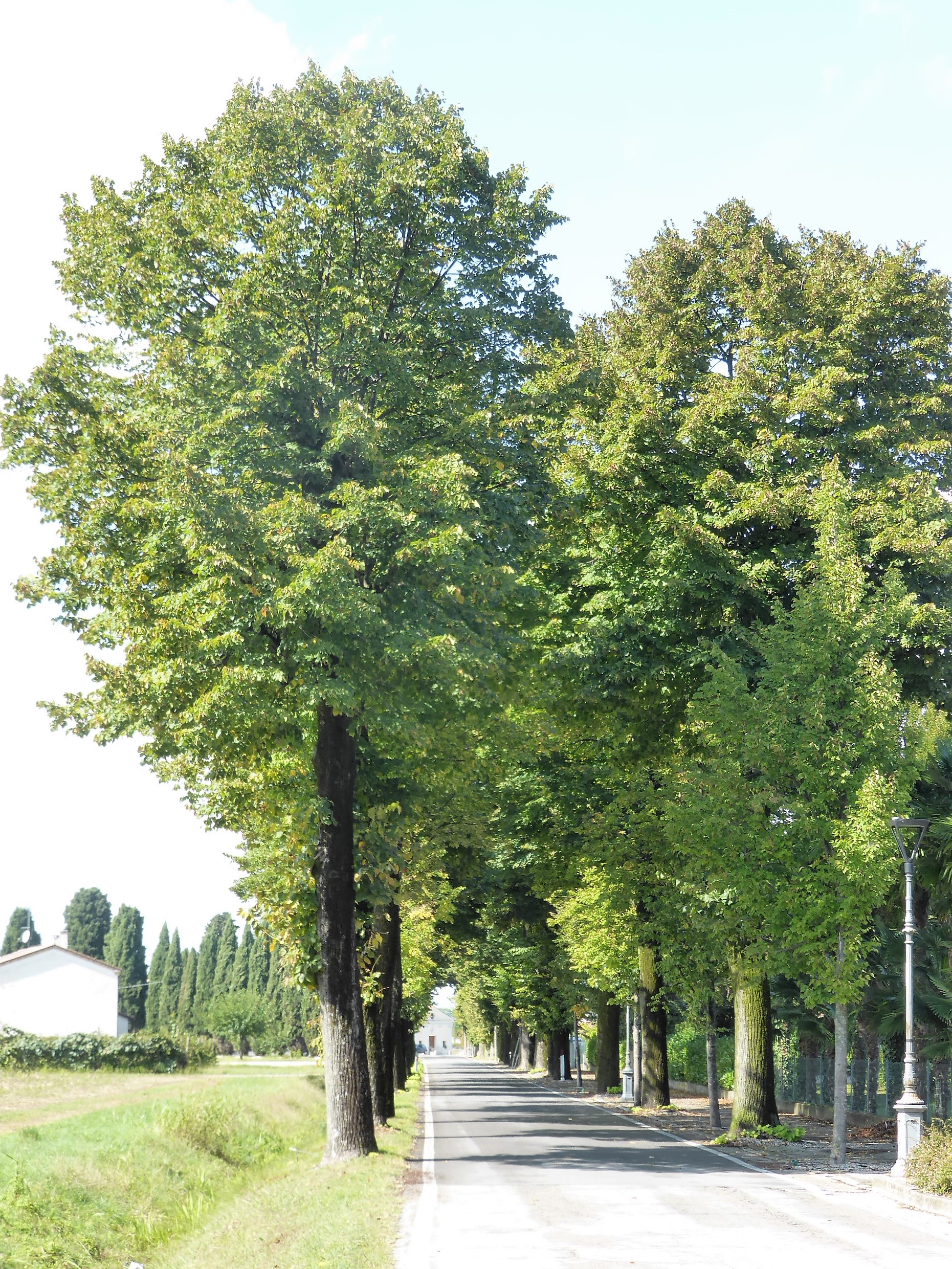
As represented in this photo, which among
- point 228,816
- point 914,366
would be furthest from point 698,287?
point 228,816

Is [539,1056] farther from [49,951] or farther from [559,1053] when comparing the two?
[49,951]

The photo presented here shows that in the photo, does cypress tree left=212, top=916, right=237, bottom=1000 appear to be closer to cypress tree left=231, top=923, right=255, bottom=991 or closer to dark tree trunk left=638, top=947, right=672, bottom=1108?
cypress tree left=231, top=923, right=255, bottom=991

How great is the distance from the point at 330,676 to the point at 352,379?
443 centimetres

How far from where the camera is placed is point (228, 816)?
773 inches

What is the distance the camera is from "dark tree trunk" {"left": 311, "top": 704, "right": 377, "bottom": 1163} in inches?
686

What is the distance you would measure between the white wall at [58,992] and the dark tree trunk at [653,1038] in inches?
2437

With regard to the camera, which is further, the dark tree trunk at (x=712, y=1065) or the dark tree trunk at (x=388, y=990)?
the dark tree trunk at (x=388, y=990)

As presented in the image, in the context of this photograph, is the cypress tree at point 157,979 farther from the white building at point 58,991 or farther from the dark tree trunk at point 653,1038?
the dark tree trunk at point 653,1038

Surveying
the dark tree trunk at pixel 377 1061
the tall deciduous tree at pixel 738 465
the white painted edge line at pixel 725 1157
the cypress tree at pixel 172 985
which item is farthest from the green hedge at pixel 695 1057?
the cypress tree at pixel 172 985

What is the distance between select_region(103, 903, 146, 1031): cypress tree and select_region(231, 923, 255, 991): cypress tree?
8.51 metres

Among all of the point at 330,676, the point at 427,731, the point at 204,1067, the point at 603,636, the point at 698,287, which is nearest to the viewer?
the point at 330,676

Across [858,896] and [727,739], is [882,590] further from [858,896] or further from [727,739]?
[858,896]

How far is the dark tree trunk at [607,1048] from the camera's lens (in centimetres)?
4203

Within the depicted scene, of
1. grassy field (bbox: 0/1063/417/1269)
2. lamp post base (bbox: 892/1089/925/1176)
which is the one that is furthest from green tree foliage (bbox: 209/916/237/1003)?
lamp post base (bbox: 892/1089/925/1176)
